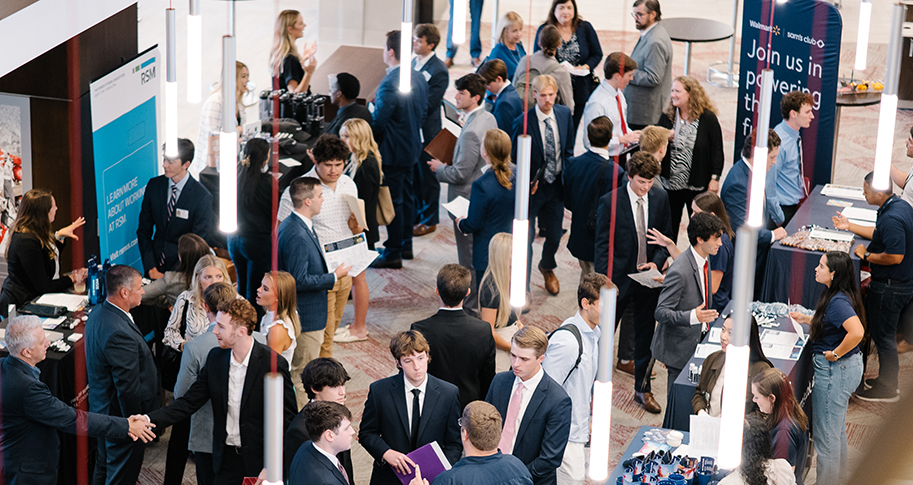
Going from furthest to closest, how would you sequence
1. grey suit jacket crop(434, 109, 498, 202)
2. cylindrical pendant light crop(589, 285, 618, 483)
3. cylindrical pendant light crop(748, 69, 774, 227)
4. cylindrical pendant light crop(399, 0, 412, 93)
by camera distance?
grey suit jacket crop(434, 109, 498, 202)
cylindrical pendant light crop(399, 0, 412, 93)
cylindrical pendant light crop(748, 69, 774, 227)
cylindrical pendant light crop(589, 285, 618, 483)

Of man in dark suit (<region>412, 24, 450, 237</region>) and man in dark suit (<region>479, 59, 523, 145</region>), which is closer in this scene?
man in dark suit (<region>479, 59, 523, 145</region>)

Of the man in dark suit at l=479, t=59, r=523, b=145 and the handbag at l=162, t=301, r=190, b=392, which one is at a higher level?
A: the man in dark suit at l=479, t=59, r=523, b=145

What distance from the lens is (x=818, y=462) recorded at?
5.42 meters

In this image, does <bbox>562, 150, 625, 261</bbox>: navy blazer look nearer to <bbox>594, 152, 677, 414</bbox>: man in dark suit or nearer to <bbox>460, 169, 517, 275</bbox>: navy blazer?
<bbox>594, 152, 677, 414</bbox>: man in dark suit

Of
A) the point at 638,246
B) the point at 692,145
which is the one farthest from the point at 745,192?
the point at 638,246

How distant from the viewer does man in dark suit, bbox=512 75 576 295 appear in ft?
22.2

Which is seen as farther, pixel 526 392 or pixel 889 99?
pixel 526 392

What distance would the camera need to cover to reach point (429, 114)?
812 centimetres

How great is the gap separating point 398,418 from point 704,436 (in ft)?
4.66

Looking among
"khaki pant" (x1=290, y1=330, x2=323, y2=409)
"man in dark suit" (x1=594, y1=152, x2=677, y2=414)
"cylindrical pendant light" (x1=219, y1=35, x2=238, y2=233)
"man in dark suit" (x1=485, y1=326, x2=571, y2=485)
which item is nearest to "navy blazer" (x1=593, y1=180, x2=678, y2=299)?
"man in dark suit" (x1=594, y1=152, x2=677, y2=414)

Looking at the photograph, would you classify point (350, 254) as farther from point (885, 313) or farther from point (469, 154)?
point (885, 313)

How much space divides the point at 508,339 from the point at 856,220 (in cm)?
280

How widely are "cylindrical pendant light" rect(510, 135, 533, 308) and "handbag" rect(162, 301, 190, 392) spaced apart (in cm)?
219

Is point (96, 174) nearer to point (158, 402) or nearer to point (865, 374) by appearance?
point (158, 402)
